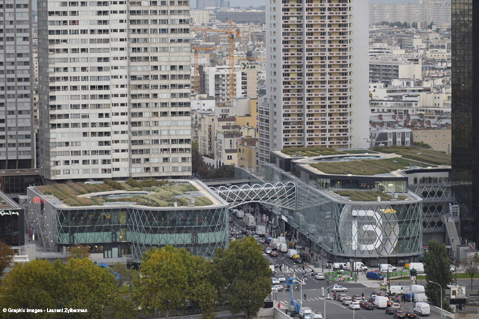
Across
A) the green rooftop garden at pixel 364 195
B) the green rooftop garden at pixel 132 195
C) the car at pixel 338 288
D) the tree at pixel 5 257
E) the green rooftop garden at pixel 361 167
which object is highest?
the green rooftop garden at pixel 361 167

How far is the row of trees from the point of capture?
127500 mm

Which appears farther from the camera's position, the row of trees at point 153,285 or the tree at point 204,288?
the tree at point 204,288

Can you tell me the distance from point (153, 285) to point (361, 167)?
218ft

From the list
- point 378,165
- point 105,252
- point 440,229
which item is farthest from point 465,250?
point 105,252

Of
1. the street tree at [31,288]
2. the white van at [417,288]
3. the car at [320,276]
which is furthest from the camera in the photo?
the car at [320,276]

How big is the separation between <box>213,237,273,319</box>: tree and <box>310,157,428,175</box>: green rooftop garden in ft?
170

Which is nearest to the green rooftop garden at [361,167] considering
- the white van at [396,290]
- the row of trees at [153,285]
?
the white van at [396,290]

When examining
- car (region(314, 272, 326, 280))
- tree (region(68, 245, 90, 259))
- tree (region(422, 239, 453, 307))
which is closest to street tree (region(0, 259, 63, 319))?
tree (region(68, 245, 90, 259))

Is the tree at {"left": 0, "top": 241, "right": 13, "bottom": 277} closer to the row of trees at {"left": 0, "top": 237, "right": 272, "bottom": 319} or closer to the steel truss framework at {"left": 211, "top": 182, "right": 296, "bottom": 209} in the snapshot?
the row of trees at {"left": 0, "top": 237, "right": 272, "bottom": 319}

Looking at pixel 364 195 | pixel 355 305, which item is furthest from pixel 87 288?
pixel 364 195

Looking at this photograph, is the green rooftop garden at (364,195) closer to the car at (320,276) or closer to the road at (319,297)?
the road at (319,297)

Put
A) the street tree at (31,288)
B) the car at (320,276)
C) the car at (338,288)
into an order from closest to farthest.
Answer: the street tree at (31,288) → the car at (338,288) → the car at (320,276)

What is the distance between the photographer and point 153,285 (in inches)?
5325

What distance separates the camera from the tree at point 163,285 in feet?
442
